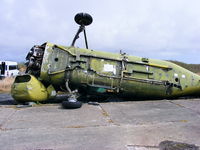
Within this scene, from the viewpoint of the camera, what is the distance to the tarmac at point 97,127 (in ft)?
12.4

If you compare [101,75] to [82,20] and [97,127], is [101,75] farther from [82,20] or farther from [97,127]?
[97,127]

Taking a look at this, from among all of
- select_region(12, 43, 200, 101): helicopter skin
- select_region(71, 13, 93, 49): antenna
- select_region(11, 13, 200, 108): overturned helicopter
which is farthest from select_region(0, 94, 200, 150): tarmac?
select_region(71, 13, 93, 49): antenna

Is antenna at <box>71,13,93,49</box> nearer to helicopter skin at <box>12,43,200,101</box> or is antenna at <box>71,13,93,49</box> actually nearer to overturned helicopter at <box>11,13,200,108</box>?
overturned helicopter at <box>11,13,200,108</box>

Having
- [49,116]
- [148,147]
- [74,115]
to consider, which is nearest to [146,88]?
[74,115]

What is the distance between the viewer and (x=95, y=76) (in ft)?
25.8

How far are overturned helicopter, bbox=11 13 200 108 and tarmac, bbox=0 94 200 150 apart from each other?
114 cm

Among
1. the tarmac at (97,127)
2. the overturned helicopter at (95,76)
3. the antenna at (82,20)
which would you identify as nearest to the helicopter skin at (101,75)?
the overturned helicopter at (95,76)

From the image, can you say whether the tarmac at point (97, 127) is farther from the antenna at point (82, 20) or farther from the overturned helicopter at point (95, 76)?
the antenna at point (82, 20)

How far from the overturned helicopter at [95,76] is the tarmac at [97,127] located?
114 cm

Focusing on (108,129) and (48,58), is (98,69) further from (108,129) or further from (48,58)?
(108,129)

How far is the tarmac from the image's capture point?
148 inches

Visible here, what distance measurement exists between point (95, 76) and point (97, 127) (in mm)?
3364

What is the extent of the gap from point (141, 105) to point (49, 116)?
304 centimetres

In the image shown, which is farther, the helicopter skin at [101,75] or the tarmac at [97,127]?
the helicopter skin at [101,75]
